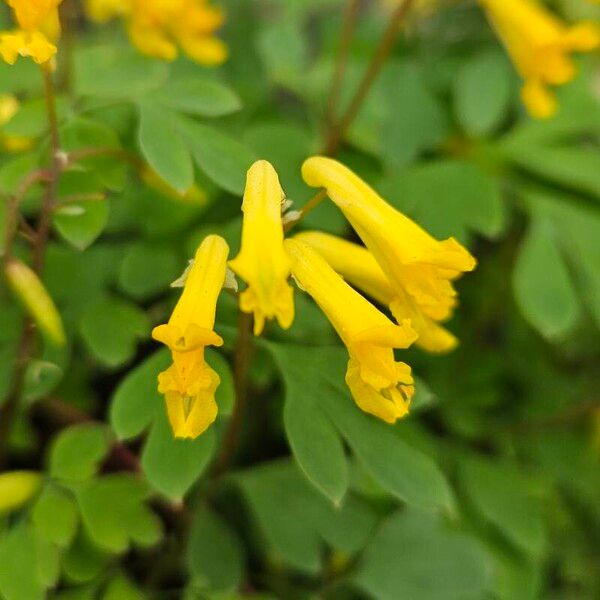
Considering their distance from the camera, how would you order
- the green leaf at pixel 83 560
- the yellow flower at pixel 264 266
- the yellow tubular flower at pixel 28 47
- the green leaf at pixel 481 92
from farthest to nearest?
the green leaf at pixel 481 92 < the green leaf at pixel 83 560 < the yellow tubular flower at pixel 28 47 < the yellow flower at pixel 264 266

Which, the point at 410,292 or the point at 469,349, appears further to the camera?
the point at 469,349

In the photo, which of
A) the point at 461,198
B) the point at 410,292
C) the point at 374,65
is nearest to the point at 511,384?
the point at 461,198

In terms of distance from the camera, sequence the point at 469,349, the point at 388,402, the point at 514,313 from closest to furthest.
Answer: the point at 388,402 → the point at 469,349 → the point at 514,313

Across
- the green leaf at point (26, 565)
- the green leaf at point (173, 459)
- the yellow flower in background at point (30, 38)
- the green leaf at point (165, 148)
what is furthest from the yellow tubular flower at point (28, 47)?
the green leaf at point (26, 565)

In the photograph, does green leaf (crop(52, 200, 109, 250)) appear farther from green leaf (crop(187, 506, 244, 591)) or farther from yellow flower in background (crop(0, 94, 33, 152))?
green leaf (crop(187, 506, 244, 591))

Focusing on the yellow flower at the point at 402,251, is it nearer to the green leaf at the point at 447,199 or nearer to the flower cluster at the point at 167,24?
the green leaf at the point at 447,199

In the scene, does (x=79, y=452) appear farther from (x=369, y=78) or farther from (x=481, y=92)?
(x=481, y=92)

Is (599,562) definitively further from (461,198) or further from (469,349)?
(461,198)
